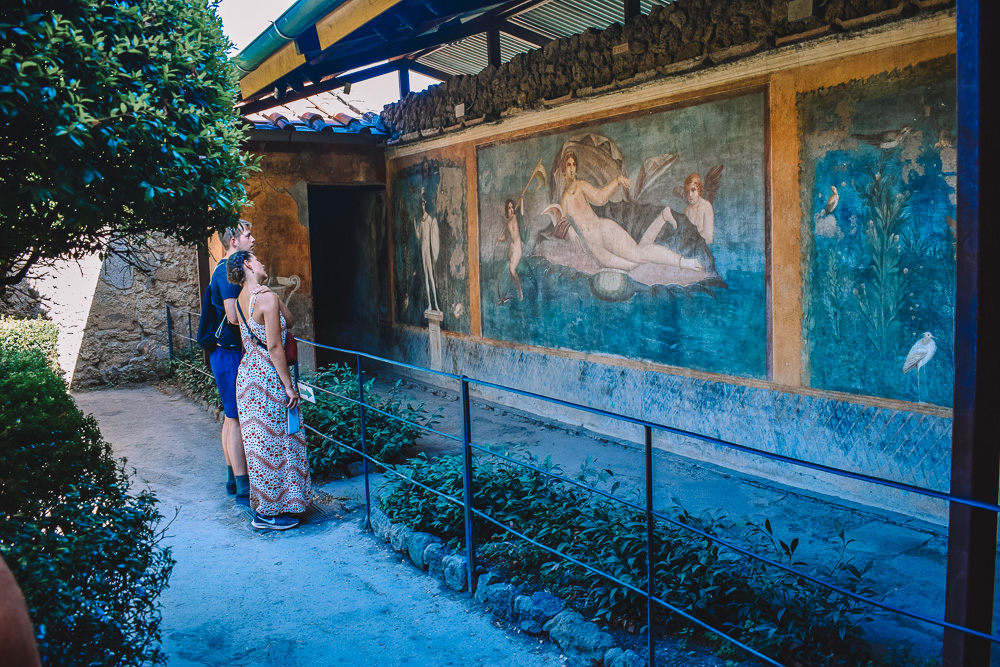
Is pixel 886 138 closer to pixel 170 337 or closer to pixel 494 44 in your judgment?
pixel 494 44

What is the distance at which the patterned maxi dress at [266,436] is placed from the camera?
491 centimetres

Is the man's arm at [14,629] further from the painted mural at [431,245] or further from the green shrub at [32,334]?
the painted mural at [431,245]

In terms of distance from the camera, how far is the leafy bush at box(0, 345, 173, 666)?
2170 mm

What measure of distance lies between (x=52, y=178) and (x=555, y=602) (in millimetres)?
2707

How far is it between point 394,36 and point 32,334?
15.7 ft

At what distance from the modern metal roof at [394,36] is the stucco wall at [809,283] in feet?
4.46

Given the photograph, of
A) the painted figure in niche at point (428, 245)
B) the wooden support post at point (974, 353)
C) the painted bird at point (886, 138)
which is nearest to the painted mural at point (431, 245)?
the painted figure in niche at point (428, 245)

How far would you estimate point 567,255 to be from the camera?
7.56 meters

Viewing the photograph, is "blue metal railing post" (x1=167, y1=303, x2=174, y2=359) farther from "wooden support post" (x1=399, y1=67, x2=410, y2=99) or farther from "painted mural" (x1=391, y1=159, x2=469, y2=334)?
"wooden support post" (x1=399, y1=67, x2=410, y2=99)

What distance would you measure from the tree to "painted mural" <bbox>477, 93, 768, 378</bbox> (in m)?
3.98

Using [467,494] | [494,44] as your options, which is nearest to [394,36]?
[494,44]

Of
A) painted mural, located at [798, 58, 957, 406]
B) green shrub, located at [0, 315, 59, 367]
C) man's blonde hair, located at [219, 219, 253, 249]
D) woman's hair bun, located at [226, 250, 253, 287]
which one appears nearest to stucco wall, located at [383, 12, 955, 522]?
painted mural, located at [798, 58, 957, 406]

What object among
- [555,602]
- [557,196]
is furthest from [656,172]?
[555,602]

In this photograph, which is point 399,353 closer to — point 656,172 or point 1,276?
point 656,172
